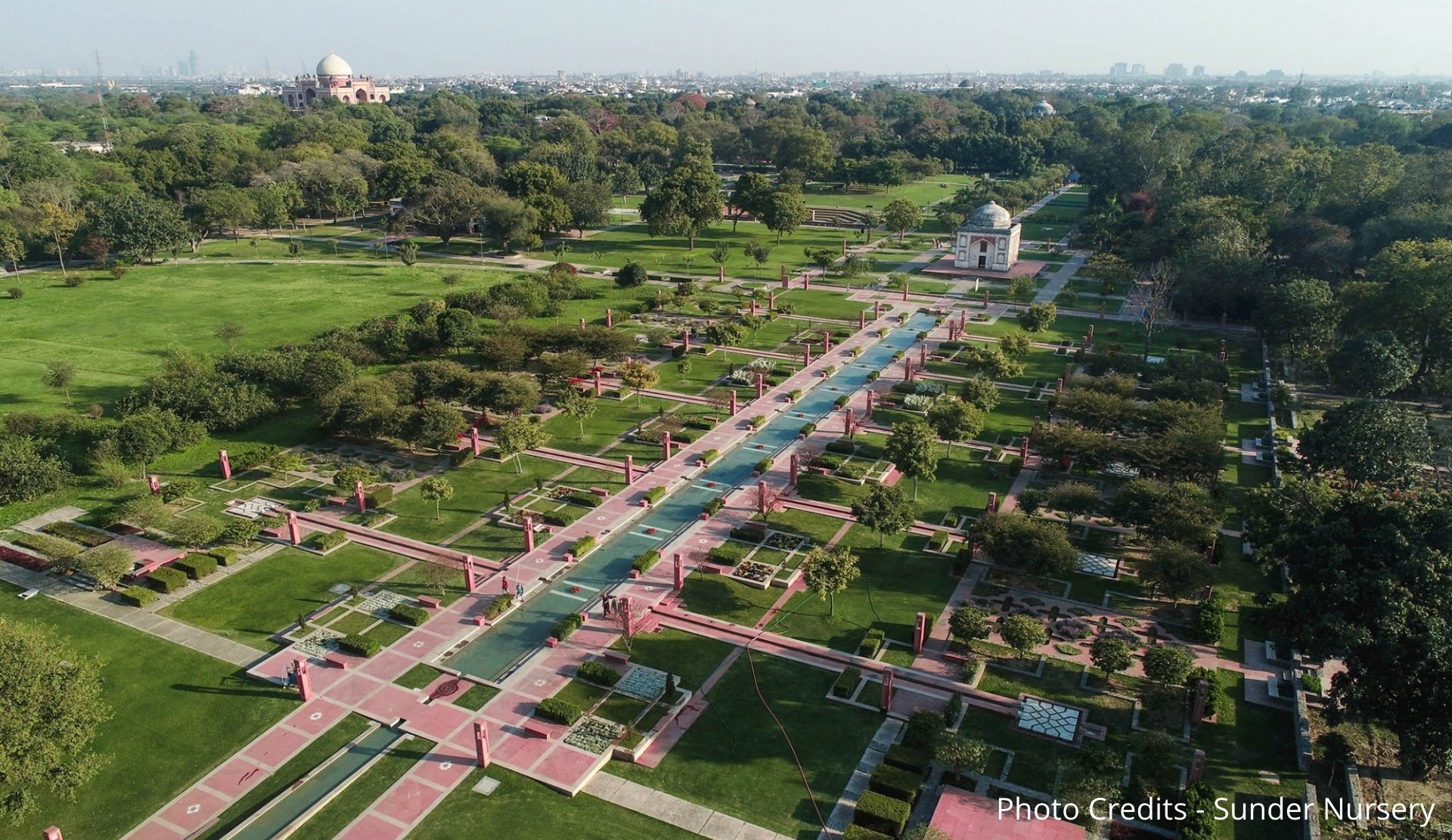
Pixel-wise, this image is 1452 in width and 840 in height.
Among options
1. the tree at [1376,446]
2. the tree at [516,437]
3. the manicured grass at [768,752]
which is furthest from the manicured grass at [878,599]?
the tree at [1376,446]

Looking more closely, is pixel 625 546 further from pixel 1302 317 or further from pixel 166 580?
pixel 1302 317

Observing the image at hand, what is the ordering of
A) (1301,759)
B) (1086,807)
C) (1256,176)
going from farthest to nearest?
(1256,176) → (1301,759) → (1086,807)

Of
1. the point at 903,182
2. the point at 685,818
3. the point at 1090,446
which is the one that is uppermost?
the point at 903,182

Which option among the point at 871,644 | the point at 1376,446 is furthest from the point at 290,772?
the point at 1376,446

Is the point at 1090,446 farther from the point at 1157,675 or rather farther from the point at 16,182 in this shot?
the point at 16,182

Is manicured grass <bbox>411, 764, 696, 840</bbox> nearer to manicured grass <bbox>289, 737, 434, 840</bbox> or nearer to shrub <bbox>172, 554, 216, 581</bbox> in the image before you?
manicured grass <bbox>289, 737, 434, 840</bbox>

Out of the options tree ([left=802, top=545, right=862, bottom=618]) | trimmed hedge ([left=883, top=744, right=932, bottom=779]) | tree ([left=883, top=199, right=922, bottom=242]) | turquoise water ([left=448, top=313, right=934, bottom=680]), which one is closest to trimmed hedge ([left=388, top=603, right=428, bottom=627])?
turquoise water ([left=448, top=313, right=934, bottom=680])

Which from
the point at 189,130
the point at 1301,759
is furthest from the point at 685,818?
the point at 189,130
